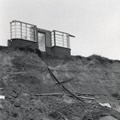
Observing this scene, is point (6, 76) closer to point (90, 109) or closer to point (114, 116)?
point (90, 109)

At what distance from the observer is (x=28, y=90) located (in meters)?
26.4

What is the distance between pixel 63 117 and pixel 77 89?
7471mm

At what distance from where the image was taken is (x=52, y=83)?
28.8 meters

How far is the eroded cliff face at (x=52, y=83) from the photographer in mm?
23177

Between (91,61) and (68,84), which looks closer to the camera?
(68,84)

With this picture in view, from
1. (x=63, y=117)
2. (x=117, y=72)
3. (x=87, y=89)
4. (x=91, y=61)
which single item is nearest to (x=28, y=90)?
(x=63, y=117)

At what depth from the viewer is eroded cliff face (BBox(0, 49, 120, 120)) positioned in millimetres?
23177

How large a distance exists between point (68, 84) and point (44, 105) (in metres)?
6.36

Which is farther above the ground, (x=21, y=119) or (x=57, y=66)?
(x=57, y=66)

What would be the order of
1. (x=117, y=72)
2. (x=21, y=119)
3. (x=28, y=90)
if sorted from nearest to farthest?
(x=21, y=119) < (x=28, y=90) < (x=117, y=72)

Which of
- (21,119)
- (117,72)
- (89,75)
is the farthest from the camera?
(117,72)

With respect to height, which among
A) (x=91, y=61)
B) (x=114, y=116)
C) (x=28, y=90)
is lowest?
(x=114, y=116)

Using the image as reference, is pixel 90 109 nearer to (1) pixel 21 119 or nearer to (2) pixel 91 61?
(1) pixel 21 119

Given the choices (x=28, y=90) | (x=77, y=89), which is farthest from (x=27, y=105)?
(x=77, y=89)
